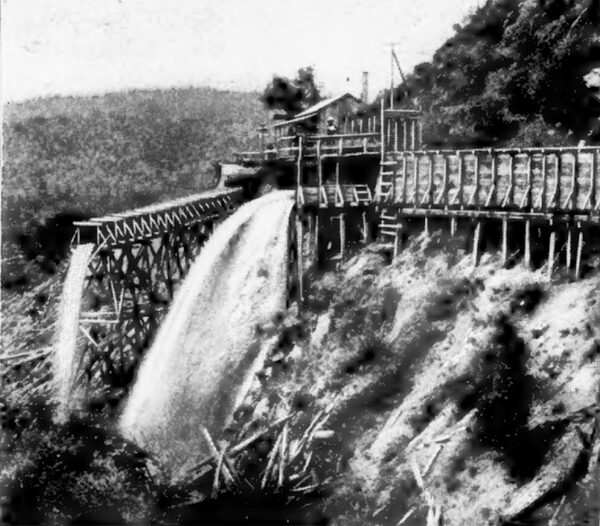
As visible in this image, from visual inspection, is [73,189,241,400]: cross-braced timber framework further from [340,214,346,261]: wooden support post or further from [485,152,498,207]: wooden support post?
[485,152,498,207]: wooden support post

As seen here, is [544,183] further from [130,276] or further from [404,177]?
[130,276]

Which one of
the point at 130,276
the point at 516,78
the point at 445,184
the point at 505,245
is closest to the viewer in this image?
the point at 505,245

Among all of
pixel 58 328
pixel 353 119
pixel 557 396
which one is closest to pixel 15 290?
pixel 58 328

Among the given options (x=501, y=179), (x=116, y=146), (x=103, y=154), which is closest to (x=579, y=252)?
(x=501, y=179)

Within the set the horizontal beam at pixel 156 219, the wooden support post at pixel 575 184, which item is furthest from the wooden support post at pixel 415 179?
the horizontal beam at pixel 156 219

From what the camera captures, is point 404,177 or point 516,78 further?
point 516,78

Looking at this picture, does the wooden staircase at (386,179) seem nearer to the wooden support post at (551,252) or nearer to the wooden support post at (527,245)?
the wooden support post at (527,245)
